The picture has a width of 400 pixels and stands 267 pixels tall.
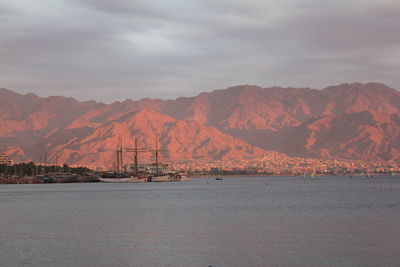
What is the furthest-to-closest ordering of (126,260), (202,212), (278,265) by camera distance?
1. (202,212)
2. (126,260)
3. (278,265)

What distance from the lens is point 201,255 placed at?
A: 51.8m

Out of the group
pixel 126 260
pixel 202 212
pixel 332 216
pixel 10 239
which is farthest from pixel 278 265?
pixel 202 212

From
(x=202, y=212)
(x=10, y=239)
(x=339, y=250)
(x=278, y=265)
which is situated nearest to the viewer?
(x=278, y=265)

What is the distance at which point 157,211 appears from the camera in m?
99.4

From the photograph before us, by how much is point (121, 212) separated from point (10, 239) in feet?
119

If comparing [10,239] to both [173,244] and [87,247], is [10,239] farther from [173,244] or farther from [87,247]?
[173,244]

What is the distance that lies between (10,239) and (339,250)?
32.5 metres

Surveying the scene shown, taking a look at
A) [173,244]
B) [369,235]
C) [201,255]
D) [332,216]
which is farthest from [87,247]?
[332,216]

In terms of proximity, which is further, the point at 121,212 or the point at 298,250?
the point at 121,212

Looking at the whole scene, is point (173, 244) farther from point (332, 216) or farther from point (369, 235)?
point (332, 216)

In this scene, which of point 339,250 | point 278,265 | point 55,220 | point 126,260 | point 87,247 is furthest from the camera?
point 55,220

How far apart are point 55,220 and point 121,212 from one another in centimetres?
1536

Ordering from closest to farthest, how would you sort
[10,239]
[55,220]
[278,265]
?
[278,265], [10,239], [55,220]

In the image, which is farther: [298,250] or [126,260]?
[298,250]
